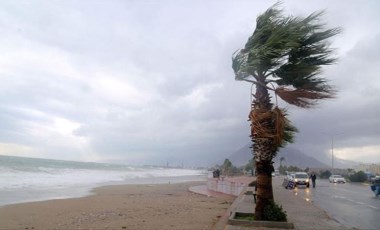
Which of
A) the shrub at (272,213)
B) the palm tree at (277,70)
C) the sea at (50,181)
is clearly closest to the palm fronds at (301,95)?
the palm tree at (277,70)

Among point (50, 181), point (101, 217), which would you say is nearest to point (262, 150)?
point (101, 217)

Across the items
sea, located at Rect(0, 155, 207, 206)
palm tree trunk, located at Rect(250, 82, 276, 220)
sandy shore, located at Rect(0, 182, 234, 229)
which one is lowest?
sandy shore, located at Rect(0, 182, 234, 229)

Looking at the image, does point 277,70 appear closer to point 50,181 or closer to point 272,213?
point 272,213

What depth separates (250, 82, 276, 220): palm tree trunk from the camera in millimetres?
11266

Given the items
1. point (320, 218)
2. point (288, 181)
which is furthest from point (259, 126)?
point (288, 181)

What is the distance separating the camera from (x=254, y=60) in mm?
10977

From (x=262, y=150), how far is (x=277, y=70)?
2.30 m

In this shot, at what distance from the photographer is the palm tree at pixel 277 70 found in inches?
432

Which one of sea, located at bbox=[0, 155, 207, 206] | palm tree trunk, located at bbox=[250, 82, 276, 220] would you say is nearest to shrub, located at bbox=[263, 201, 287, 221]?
palm tree trunk, located at bbox=[250, 82, 276, 220]

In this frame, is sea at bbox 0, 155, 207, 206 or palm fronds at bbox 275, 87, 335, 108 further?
sea at bbox 0, 155, 207, 206

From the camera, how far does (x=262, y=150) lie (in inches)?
444

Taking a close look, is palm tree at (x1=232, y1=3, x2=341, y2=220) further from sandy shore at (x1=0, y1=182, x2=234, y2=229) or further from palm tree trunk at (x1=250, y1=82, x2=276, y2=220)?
sandy shore at (x1=0, y1=182, x2=234, y2=229)

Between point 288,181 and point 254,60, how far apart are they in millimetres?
30900

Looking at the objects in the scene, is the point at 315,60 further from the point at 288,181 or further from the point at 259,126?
the point at 288,181
